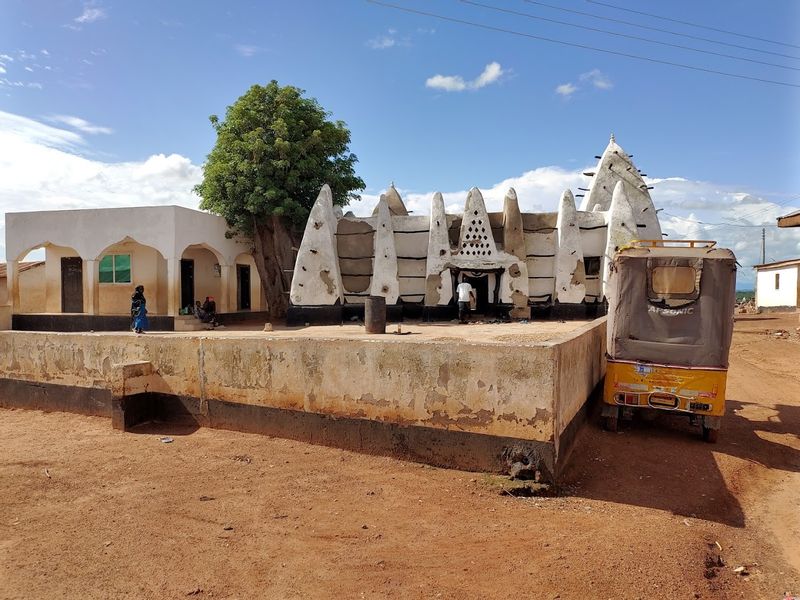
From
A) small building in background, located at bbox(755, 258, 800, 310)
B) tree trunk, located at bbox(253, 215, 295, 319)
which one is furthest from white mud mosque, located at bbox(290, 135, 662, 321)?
small building in background, located at bbox(755, 258, 800, 310)

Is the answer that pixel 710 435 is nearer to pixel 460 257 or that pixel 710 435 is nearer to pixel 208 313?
pixel 460 257

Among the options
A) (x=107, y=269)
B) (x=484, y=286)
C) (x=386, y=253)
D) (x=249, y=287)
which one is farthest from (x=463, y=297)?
(x=107, y=269)

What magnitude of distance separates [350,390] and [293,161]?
49.5 feet

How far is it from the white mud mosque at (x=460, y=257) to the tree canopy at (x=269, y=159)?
1.77m

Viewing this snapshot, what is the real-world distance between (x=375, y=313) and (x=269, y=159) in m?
10.1

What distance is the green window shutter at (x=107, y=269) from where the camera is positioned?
66.7 ft

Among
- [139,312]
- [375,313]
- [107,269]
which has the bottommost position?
[139,312]

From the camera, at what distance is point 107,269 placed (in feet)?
66.9

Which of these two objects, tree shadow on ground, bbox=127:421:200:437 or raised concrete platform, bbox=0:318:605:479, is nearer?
raised concrete platform, bbox=0:318:605:479

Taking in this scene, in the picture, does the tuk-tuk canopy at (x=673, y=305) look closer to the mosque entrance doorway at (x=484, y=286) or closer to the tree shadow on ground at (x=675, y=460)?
the tree shadow on ground at (x=675, y=460)

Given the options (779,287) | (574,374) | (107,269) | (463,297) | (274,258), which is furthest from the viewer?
(779,287)

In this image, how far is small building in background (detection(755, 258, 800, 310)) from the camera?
29.0 metres

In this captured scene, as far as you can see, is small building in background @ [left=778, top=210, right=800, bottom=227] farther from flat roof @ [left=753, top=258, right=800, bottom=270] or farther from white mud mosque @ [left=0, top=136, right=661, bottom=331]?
flat roof @ [left=753, top=258, right=800, bottom=270]

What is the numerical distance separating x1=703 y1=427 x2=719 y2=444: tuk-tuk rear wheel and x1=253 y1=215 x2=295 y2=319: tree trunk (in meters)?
15.8
